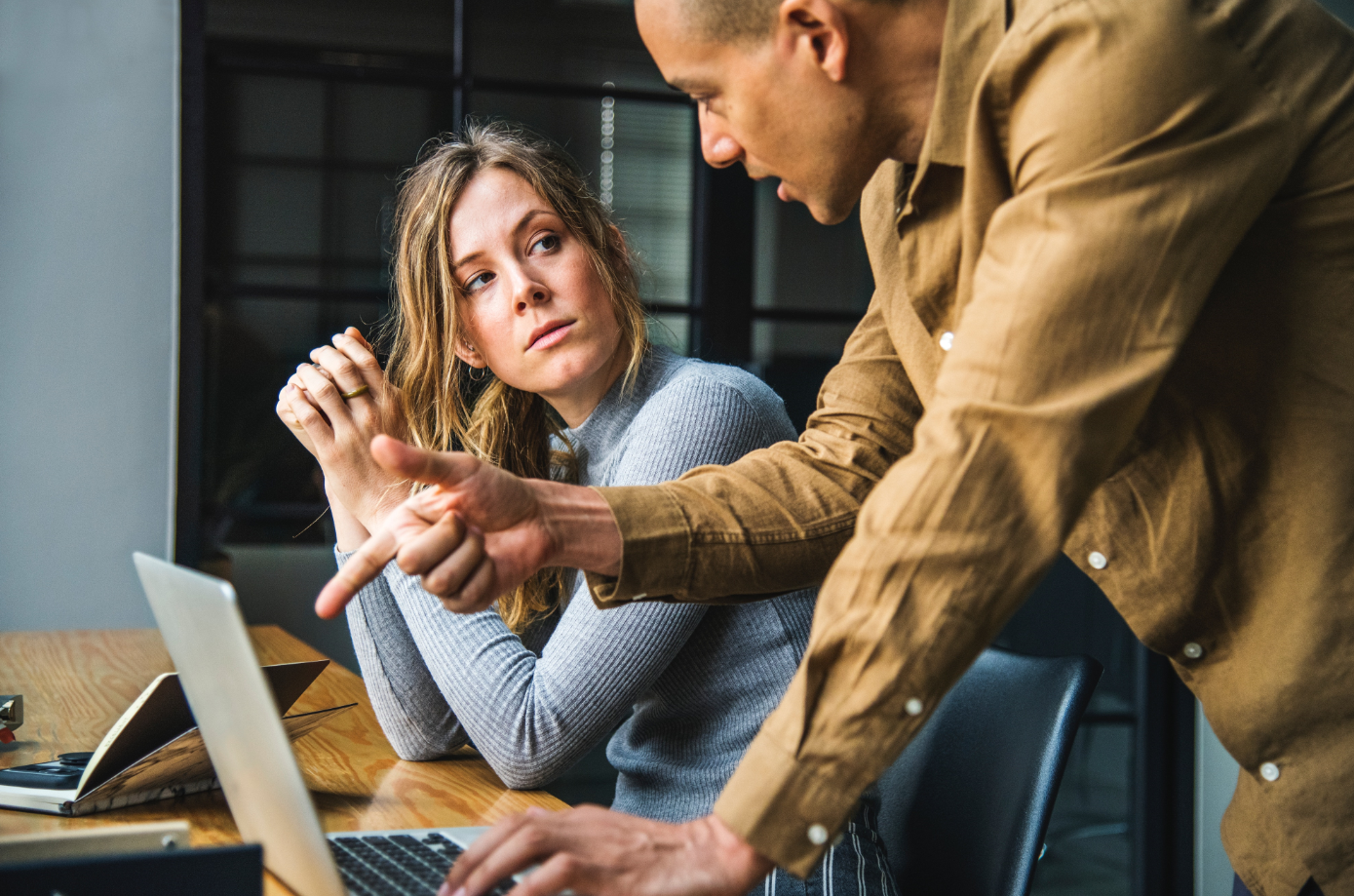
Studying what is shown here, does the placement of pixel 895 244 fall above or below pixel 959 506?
above

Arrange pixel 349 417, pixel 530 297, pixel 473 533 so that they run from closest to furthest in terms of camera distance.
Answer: pixel 473 533 → pixel 349 417 → pixel 530 297

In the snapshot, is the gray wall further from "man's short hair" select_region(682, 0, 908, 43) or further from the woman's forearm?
"man's short hair" select_region(682, 0, 908, 43)

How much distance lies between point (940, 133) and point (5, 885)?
68cm

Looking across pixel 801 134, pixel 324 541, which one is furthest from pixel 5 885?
pixel 324 541

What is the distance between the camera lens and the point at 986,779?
1.11 meters

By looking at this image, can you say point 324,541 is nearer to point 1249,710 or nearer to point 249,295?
point 249,295

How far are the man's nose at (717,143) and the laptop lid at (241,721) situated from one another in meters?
0.46

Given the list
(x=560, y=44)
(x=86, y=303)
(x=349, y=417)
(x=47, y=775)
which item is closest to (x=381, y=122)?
(x=560, y=44)

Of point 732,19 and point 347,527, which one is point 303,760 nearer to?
point 347,527

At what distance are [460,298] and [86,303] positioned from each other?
162 centimetres

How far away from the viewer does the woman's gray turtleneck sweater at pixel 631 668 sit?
1.12 m

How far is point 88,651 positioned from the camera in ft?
6.31

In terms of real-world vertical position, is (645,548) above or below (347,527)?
above

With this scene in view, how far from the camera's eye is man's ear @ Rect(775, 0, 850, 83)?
749 millimetres
